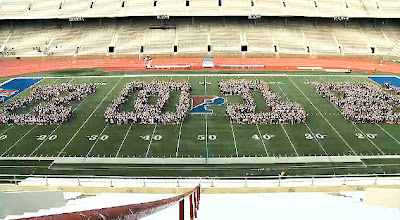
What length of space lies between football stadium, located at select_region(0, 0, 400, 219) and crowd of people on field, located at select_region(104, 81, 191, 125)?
0.36ft

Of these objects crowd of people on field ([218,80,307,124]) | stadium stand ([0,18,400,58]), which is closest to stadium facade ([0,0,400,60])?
stadium stand ([0,18,400,58])

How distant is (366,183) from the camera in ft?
40.2

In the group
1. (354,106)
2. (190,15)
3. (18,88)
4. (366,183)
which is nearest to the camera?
(366,183)

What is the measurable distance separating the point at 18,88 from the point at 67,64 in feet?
33.9

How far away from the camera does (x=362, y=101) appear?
24.4 metres

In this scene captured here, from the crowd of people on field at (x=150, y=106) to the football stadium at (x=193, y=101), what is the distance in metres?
0.11

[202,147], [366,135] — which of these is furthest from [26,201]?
[366,135]

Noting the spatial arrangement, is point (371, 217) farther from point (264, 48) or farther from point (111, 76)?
point (264, 48)

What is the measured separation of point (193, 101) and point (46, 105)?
9644 mm

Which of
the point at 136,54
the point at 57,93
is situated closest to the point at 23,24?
the point at 136,54

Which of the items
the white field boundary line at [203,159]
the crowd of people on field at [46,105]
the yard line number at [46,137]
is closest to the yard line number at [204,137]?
the white field boundary line at [203,159]

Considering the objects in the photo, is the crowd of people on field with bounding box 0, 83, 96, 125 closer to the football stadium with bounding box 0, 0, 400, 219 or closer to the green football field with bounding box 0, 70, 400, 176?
the football stadium with bounding box 0, 0, 400, 219

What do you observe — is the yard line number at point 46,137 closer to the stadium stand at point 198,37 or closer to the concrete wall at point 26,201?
the concrete wall at point 26,201

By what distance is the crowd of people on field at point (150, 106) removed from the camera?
2219 cm
